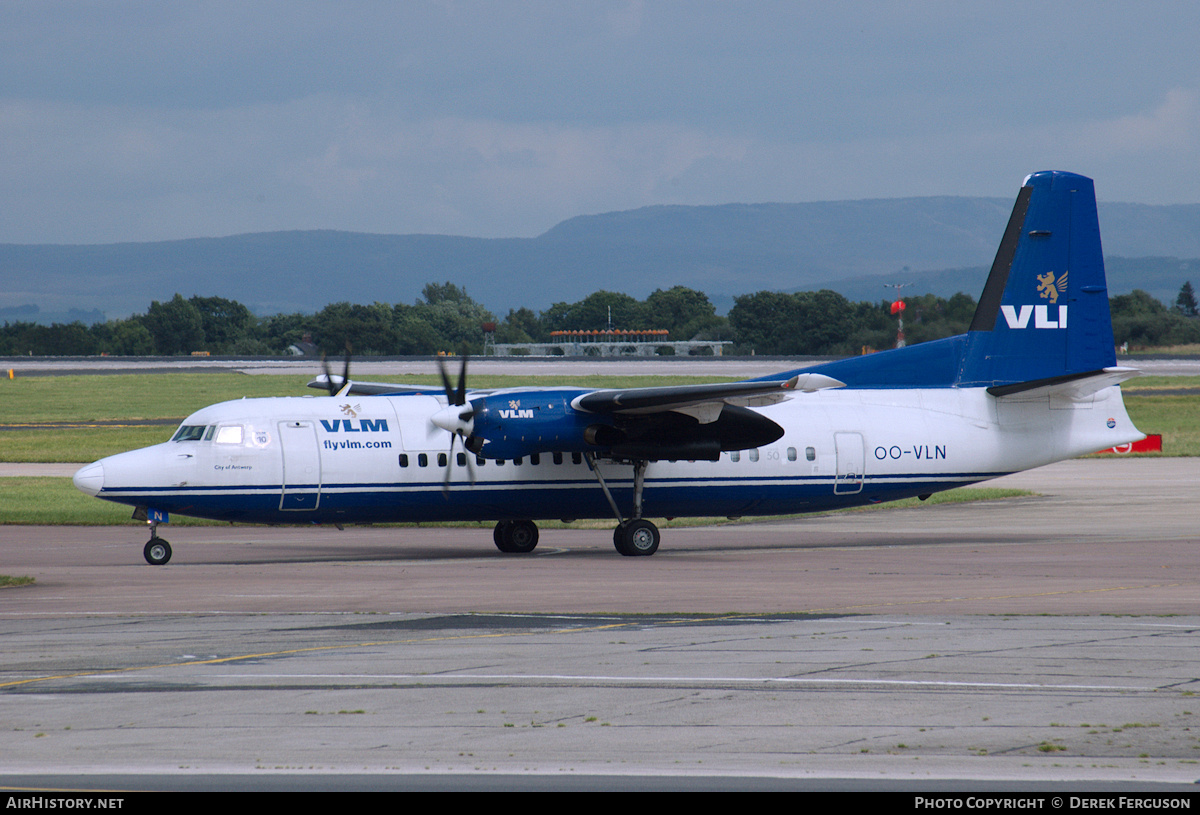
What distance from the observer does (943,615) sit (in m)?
16.1

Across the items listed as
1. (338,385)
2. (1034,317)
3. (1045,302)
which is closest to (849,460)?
(1034,317)

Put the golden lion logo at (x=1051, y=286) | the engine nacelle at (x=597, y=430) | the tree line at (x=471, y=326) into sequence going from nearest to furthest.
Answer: the engine nacelle at (x=597, y=430), the golden lion logo at (x=1051, y=286), the tree line at (x=471, y=326)

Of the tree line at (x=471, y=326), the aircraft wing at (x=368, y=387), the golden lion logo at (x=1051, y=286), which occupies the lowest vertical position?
the aircraft wing at (x=368, y=387)

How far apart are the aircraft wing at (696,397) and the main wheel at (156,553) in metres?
8.43

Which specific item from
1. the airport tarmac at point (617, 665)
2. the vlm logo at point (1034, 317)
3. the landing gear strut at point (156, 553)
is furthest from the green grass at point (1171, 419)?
the landing gear strut at point (156, 553)

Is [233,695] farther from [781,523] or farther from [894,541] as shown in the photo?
[781,523]

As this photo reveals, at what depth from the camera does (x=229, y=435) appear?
23.8m

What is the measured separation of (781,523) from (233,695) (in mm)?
22018

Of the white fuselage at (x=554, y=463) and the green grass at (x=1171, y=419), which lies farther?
the green grass at (x=1171, y=419)

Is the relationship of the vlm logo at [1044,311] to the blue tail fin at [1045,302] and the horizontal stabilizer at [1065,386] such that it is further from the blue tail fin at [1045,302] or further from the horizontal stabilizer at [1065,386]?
the horizontal stabilizer at [1065,386]

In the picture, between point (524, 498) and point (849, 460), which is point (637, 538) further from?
point (849, 460)

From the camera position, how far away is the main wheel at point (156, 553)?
23.5 m

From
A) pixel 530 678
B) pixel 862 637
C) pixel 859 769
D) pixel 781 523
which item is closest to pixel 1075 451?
pixel 781 523

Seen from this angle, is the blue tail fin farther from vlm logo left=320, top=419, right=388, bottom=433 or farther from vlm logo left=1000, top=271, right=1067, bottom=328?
vlm logo left=320, top=419, right=388, bottom=433
